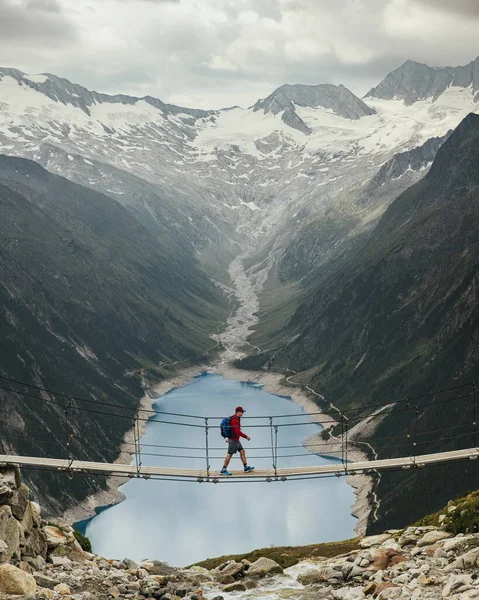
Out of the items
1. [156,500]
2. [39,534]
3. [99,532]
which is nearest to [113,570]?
[39,534]

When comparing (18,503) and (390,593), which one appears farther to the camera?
(18,503)

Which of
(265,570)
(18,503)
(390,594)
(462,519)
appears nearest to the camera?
(390,594)

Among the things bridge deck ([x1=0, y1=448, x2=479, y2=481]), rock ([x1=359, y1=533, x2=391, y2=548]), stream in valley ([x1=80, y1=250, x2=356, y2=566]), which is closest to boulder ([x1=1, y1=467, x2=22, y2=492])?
bridge deck ([x1=0, y1=448, x2=479, y2=481])

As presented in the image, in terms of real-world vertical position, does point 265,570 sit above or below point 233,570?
below

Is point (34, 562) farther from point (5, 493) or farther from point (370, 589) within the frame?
point (370, 589)

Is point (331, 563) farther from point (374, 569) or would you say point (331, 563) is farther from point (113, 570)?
point (113, 570)

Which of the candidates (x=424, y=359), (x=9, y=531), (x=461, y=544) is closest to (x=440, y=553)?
(x=461, y=544)

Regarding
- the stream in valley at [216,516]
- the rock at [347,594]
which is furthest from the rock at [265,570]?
the stream in valley at [216,516]

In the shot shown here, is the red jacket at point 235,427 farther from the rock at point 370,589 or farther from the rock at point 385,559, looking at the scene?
the rock at point 370,589

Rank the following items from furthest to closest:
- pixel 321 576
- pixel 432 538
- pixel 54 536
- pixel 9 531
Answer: pixel 54 536 < pixel 432 538 < pixel 321 576 < pixel 9 531
